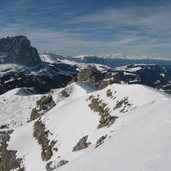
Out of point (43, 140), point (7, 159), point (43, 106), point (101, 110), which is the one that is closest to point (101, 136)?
point (101, 110)

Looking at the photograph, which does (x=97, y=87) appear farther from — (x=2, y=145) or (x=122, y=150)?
(x=122, y=150)

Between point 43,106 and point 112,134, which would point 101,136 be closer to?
point 112,134

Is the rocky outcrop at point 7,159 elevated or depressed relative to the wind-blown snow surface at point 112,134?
depressed

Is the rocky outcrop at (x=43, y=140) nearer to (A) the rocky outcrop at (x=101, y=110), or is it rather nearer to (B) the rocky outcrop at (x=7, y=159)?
(B) the rocky outcrop at (x=7, y=159)

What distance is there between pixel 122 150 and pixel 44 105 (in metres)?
112

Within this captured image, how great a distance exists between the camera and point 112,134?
1804 inches

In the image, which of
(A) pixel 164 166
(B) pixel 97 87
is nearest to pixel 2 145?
(B) pixel 97 87

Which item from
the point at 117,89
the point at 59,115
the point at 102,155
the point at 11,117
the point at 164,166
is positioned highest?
the point at 164,166

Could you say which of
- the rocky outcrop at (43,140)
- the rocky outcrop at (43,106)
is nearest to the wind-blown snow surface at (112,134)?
the rocky outcrop at (43,140)

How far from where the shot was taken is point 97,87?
157625 millimetres

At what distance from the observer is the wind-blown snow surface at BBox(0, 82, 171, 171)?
28.1m

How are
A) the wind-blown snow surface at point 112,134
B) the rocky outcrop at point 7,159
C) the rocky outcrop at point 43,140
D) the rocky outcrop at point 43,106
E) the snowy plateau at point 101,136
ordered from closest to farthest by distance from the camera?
the wind-blown snow surface at point 112,134, the snowy plateau at point 101,136, the rocky outcrop at point 43,140, the rocky outcrop at point 7,159, the rocky outcrop at point 43,106

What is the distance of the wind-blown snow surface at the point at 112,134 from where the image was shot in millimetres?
28094

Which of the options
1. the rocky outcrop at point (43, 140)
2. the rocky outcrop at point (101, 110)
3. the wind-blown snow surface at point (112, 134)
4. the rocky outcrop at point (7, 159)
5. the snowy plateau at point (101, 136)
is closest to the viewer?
the wind-blown snow surface at point (112, 134)
